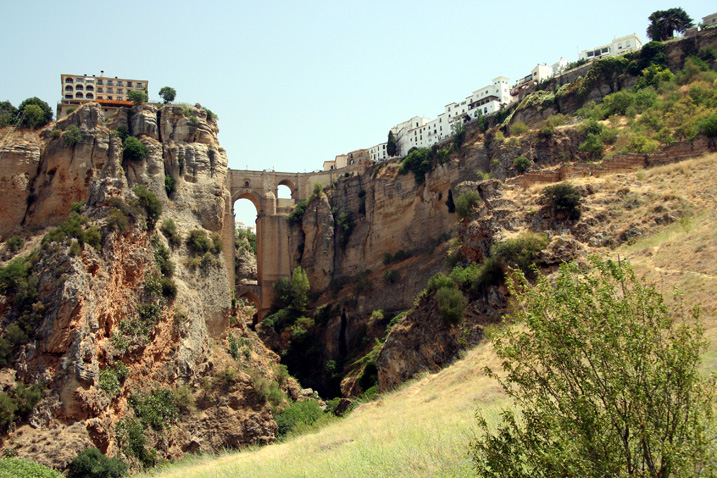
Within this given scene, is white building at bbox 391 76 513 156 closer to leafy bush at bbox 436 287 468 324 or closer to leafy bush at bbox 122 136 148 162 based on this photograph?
leafy bush at bbox 122 136 148 162

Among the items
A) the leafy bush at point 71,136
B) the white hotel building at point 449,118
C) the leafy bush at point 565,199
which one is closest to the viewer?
the leafy bush at point 565,199

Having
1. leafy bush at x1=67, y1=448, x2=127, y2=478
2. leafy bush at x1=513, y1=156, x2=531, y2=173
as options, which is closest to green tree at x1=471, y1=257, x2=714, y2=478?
leafy bush at x1=67, y1=448, x2=127, y2=478

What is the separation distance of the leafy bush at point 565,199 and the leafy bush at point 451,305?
5651 millimetres

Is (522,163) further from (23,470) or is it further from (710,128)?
(23,470)

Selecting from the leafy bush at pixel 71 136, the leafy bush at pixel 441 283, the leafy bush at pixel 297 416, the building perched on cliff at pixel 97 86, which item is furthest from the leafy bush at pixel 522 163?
the building perched on cliff at pixel 97 86

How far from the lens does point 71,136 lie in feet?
144

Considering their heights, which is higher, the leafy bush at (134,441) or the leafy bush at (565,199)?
the leafy bush at (565,199)

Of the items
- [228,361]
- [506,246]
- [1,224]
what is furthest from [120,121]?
[506,246]

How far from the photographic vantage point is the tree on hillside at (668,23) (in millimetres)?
54344

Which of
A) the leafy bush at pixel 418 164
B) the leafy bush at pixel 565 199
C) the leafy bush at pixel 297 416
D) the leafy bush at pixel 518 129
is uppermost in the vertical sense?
the leafy bush at pixel 518 129

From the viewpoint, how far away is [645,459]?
8.84 meters

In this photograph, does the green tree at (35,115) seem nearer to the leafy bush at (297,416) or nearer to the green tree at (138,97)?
the green tree at (138,97)

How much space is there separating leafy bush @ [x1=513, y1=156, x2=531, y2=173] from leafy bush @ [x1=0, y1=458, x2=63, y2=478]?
27456 mm

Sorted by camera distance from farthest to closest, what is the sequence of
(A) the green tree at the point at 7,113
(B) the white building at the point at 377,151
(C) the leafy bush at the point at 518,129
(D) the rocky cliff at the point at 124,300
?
1. (B) the white building at the point at 377,151
2. (A) the green tree at the point at 7,113
3. (C) the leafy bush at the point at 518,129
4. (D) the rocky cliff at the point at 124,300
